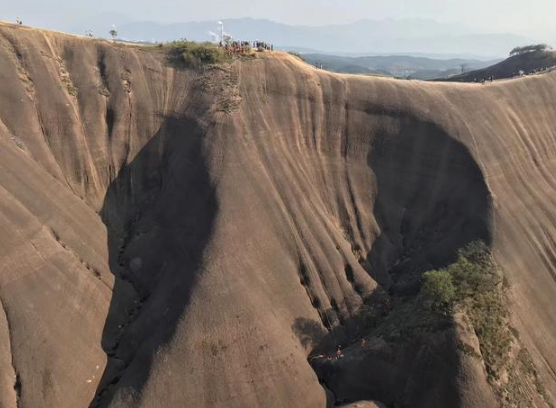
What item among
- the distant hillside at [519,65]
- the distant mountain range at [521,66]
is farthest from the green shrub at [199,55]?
the distant hillside at [519,65]

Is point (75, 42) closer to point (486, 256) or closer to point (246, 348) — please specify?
point (246, 348)

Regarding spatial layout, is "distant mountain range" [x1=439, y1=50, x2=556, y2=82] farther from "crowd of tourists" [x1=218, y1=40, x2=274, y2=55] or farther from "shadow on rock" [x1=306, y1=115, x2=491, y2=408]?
"crowd of tourists" [x1=218, y1=40, x2=274, y2=55]

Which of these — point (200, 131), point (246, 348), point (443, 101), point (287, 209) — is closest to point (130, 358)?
point (246, 348)

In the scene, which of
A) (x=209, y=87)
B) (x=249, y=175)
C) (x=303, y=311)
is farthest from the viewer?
(x=209, y=87)

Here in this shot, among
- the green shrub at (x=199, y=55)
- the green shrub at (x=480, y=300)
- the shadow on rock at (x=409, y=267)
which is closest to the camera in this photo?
the shadow on rock at (x=409, y=267)

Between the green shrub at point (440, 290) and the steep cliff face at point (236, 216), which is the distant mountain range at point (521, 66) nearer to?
the steep cliff face at point (236, 216)

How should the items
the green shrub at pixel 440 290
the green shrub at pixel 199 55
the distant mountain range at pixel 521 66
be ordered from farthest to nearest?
the distant mountain range at pixel 521 66, the green shrub at pixel 199 55, the green shrub at pixel 440 290

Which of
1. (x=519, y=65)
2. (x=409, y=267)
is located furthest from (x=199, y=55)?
(x=519, y=65)
